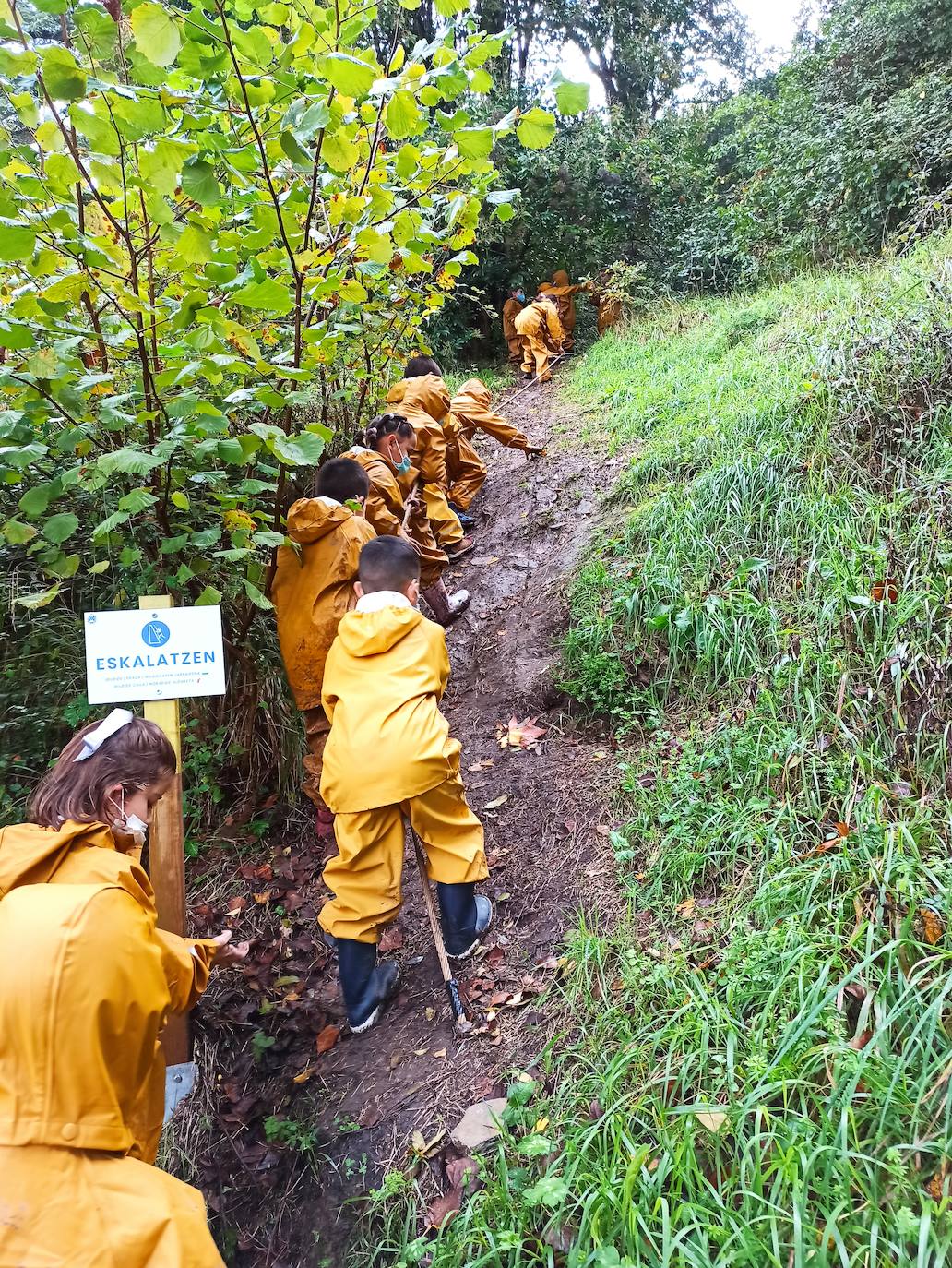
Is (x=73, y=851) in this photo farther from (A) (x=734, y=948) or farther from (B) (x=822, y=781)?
(B) (x=822, y=781)

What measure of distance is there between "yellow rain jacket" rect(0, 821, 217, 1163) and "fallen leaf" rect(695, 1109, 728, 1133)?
4.40 ft

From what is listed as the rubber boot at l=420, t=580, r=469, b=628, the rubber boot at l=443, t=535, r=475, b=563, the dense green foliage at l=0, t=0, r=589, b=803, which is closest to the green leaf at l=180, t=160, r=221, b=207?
the dense green foliage at l=0, t=0, r=589, b=803

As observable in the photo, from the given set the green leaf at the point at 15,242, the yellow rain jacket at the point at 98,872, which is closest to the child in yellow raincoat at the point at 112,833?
the yellow rain jacket at the point at 98,872

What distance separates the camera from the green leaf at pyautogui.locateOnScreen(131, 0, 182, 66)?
5.27 feet

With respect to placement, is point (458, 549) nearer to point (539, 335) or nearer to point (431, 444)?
point (431, 444)

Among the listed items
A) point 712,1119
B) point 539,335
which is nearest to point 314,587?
point 712,1119

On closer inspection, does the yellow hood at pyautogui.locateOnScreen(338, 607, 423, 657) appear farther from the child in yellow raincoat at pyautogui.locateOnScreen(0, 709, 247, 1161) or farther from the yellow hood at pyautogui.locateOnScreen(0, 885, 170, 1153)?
the yellow hood at pyautogui.locateOnScreen(0, 885, 170, 1153)

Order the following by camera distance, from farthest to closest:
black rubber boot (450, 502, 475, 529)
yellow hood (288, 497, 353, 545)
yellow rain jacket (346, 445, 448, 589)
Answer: black rubber boot (450, 502, 475, 529) → yellow rain jacket (346, 445, 448, 589) → yellow hood (288, 497, 353, 545)

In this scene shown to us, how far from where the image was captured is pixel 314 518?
11.5 feet

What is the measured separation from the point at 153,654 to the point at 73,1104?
4.55ft

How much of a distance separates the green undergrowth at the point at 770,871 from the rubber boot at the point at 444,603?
1.32 meters

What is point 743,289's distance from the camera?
29.3ft

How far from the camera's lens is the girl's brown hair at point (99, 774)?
1.76 meters

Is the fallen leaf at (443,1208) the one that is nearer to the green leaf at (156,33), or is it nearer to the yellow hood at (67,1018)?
the yellow hood at (67,1018)
